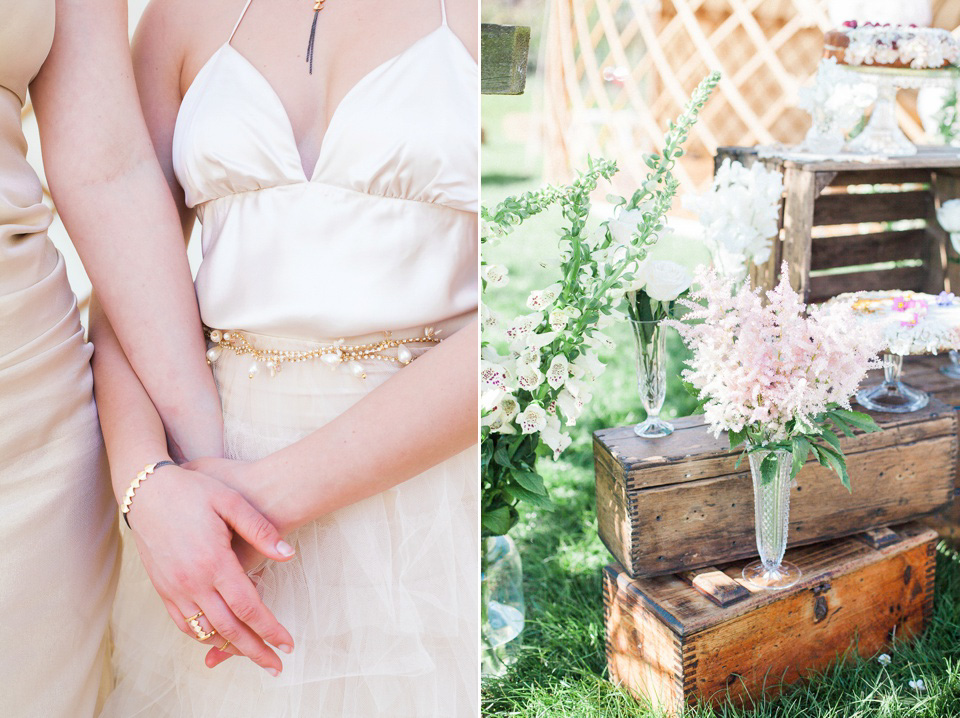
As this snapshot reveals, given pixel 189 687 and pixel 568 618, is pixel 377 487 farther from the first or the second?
pixel 568 618

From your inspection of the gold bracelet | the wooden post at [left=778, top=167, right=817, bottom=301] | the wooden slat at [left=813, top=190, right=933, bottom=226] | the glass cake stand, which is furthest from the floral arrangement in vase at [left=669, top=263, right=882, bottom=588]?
the wooden slat at [left=813, top=190, right=933, bottom=226]

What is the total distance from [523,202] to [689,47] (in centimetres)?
385

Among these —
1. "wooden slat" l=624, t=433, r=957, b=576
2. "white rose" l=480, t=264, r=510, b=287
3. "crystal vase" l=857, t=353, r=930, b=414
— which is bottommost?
"wooden slat" l=624, t=433, r=957, b=576

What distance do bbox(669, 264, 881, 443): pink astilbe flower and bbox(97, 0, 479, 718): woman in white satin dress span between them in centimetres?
33

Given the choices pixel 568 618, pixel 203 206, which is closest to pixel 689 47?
pixel 568 618

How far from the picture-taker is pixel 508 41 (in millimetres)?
847

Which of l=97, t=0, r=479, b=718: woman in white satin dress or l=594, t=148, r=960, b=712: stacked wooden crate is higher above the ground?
l=97, t=0, r=479, b=718: woman in white satin dress

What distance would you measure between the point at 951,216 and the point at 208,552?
1.36 metres

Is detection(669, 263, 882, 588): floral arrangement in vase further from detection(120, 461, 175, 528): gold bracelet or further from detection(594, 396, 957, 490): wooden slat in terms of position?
detection(120, 461, 175, 528): gold bracelet

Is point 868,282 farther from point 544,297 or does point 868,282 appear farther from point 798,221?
point 544,297

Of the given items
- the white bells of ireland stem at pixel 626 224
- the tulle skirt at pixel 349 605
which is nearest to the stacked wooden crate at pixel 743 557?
the white bells of ireland stem at pixel 626 224

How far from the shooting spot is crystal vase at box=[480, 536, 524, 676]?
114 cm

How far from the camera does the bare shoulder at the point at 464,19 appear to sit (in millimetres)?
698

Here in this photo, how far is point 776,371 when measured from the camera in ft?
3.04
